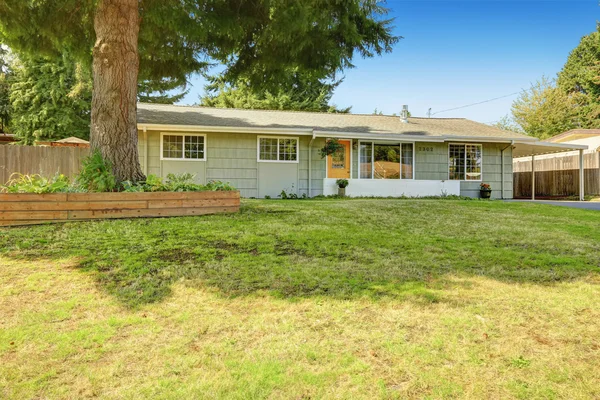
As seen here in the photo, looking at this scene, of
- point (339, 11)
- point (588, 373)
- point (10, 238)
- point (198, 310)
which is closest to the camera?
point (588, 373)

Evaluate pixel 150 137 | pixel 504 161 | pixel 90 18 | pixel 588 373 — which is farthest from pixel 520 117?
pixel 588 373

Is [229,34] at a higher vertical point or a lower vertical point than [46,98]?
lower

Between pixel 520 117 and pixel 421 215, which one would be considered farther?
pixel 520 117

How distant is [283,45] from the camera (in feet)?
28.1

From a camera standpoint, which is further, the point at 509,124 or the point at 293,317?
the point at 509,124

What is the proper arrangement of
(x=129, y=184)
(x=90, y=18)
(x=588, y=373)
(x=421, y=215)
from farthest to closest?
(x=90, y=18) < (x=421, y=215) < (x=129, y=184) < (x=588, y=373)

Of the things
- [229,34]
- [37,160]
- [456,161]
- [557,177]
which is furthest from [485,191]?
[37,160]

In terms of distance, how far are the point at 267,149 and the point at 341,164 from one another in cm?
281

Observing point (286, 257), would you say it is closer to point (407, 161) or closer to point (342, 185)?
point (342, 185)

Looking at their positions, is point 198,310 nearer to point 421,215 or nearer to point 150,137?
point 421,215

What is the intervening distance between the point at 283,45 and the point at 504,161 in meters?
10.7

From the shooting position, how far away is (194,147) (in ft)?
40.1

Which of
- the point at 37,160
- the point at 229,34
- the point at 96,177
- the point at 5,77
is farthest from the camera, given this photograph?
the point at 5,77

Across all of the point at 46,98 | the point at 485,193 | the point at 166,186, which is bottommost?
the point at 485,193
